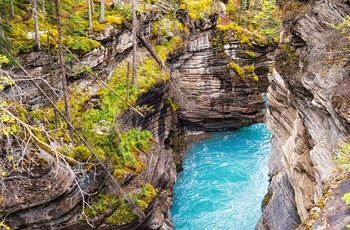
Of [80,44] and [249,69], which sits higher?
[80,44]

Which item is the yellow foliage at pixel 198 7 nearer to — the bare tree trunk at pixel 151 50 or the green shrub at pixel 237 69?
A: the green shrub at pixel 237 69

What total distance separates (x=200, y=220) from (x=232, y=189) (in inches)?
158

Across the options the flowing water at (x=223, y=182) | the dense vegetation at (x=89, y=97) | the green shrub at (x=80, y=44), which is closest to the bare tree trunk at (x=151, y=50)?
the dense vegetation at (x=89, y=97)

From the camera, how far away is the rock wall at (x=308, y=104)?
9016 mm

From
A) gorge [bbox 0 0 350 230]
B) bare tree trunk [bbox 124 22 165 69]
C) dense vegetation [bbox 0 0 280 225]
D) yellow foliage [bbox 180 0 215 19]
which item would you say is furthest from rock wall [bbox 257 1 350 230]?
yellow foliage [bbox 180 0 215 19]

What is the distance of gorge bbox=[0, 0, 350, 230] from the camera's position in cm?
861

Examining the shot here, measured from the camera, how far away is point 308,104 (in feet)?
35.5

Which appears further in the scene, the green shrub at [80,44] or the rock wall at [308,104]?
the green shrub at [80,44]

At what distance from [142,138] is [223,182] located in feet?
29.7

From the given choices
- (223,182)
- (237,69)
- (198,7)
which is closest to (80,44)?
(223,182)

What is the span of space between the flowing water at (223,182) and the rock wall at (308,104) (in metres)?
4.35

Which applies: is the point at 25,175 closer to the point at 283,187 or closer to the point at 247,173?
the point at 283,187

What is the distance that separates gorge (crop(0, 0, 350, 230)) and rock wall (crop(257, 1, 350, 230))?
4 centimetres

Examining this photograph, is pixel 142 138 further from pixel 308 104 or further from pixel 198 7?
pixel 198 7
